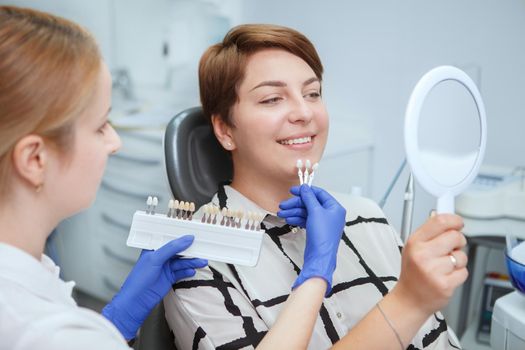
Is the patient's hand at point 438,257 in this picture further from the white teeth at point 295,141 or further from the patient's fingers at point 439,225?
the white teeth at point 295,141

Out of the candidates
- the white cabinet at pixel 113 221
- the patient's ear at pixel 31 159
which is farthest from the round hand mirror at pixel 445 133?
the white cabinet at pixel 113 221

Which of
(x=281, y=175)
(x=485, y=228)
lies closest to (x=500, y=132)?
(x=485, y=228)

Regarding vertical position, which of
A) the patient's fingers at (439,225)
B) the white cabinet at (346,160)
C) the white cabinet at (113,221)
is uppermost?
Answer: the patient's fingers at (439,225)

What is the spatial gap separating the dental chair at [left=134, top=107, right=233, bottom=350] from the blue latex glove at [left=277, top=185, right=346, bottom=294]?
0.97 ft

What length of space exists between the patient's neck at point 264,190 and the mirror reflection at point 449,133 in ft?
1.37

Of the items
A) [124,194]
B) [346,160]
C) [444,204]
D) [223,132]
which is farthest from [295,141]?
Result: [124,194]

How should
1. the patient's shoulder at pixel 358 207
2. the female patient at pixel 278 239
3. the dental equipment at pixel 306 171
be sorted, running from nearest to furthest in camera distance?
the female patient at pixel 278 239 → the dental equipment at pixel 306 171 → the patient's shoulder at pixel 358 207

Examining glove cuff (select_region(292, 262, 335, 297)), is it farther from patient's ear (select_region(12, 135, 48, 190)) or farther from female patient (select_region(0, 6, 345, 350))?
patient's ear (select_region(12, 135, 48, 190))

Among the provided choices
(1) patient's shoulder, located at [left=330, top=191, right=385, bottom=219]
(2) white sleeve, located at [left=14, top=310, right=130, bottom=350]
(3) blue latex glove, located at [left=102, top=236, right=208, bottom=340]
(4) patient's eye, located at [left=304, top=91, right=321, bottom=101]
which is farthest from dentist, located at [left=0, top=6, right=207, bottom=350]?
(1) patient's shoulder, located at [left=330, top=191, right=385, bottom=219]

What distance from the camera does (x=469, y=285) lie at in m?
1.96

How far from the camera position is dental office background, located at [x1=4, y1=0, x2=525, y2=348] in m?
1.98

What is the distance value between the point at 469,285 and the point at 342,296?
3.33 feet

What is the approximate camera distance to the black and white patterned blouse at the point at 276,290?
1.00m

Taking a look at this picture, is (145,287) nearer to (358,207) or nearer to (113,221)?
(358,207)
